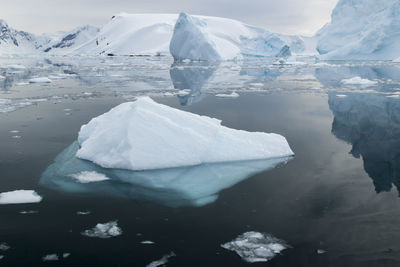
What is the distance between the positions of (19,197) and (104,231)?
1542mm

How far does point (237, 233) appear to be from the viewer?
11.8 feet

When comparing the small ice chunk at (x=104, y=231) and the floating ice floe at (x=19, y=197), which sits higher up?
the floating ice floe at (x=19, y=197)

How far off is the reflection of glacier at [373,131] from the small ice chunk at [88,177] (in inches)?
150

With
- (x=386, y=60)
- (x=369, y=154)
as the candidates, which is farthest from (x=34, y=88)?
(x=386, y=60)

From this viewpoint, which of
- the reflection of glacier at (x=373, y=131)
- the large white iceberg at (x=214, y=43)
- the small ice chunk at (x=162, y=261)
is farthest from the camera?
the large white iceberg at (x=214, y=43)

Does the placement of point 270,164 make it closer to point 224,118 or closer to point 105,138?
point 105,138

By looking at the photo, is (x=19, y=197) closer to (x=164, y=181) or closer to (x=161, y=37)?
(x=164, y=181)

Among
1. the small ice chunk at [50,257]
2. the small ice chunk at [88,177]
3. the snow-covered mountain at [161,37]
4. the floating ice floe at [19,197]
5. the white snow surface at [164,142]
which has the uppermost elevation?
the snow-covered mountain at [161,37]

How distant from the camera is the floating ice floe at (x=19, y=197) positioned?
4336 mm

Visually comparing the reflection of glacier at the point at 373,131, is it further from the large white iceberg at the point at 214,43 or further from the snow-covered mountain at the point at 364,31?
the snow-covered mountain at the point at 364,31

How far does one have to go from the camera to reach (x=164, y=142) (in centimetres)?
575

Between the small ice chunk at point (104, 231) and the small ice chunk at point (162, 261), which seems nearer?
the small ice chunk at point (162, 261)

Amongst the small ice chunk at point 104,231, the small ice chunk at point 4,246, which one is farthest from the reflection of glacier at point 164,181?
the small ice chunk at point 4,246

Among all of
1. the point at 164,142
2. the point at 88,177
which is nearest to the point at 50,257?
the point at 88,177
